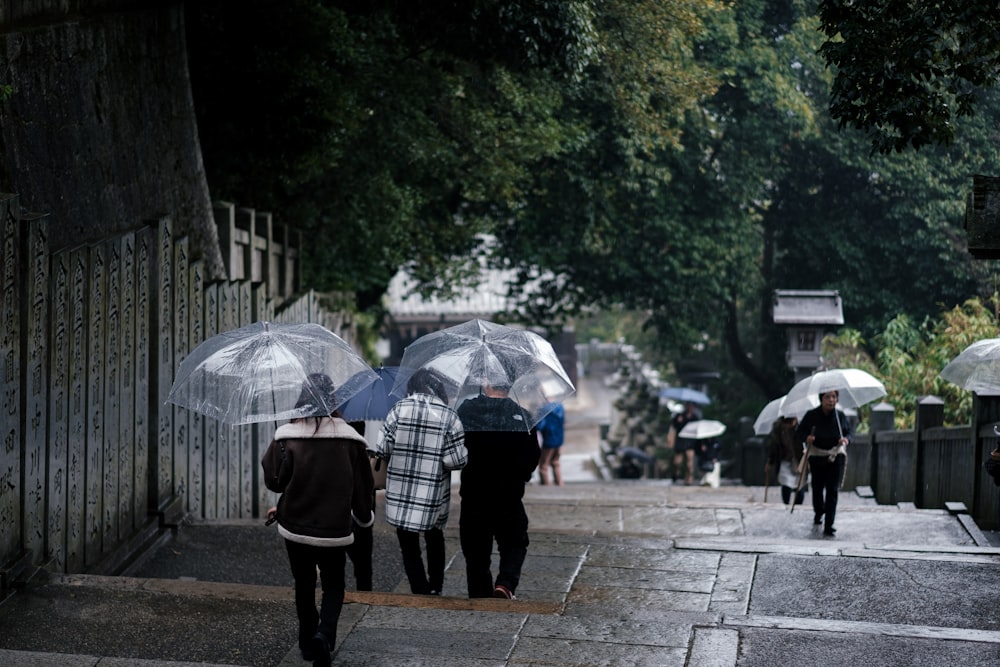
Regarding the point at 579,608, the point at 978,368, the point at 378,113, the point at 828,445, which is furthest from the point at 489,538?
the point at 378,113

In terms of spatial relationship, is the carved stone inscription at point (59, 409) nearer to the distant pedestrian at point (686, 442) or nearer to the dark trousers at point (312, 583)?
the dark trousers at point (312, 583)

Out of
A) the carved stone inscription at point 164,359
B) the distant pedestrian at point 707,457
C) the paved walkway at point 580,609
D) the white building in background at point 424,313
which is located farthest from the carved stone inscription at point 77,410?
the white building in background at point 424,313

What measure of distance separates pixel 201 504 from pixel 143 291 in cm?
195

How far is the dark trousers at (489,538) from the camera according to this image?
22.9 ft

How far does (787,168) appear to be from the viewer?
917 inches

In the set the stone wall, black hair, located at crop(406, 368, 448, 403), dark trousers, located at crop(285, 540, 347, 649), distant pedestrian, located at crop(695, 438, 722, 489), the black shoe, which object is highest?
the stone wall

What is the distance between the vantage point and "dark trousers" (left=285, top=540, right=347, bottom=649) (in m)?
→ 5.55

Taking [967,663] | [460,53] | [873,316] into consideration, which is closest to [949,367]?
[967,663]

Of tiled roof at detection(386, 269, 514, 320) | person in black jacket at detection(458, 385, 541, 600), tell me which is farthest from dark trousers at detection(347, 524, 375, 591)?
tiled roof at detection(386, 269, 514, 320)

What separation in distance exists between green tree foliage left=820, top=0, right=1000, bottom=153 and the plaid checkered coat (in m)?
3.52

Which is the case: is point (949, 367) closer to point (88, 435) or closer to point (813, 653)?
point (813, 653)

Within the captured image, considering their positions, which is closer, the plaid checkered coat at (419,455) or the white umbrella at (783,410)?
the plaid checkered coat at (419,455)

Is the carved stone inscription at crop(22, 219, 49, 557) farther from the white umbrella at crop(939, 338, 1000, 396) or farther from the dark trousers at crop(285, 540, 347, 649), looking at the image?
the white umbrella at crop(939, 338, 1000, 396)

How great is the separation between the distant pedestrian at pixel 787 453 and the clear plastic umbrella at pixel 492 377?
20.2 feet
